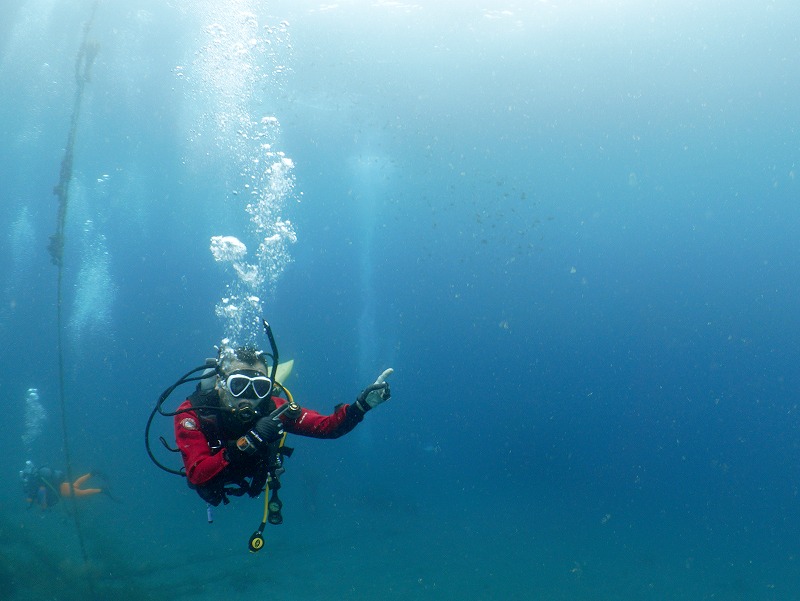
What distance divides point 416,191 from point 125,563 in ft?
114

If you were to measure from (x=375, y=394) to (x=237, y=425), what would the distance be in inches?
38.3

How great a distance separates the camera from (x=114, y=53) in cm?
1938

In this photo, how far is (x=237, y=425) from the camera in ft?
11.5

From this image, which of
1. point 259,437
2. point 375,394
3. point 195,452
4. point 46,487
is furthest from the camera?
point 46,487

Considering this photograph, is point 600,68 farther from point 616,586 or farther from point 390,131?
point 616,586

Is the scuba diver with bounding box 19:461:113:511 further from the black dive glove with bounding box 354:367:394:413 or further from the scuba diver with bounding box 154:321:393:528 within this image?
the black dive glove with bounding box 354:367:394:413

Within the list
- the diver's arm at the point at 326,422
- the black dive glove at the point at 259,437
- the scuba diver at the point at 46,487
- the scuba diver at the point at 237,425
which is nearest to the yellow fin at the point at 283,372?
the diver's arm at the point at 326,422

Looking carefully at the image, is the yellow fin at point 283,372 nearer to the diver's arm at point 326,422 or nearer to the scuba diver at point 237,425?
the diver's arm at point 326,422

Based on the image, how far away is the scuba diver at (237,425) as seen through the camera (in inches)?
129

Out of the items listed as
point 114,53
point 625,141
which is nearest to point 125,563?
point 114,53

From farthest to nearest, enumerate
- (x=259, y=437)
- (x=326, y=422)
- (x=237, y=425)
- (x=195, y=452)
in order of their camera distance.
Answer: (x=326, y=422) < (x=237, y=425) < (x=195, y=452) < (x=259, y=437)

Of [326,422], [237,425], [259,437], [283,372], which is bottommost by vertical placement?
[259,437]

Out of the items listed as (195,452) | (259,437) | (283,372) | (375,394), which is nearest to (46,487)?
(283,372)

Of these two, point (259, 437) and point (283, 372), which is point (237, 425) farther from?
point (283, 372)
